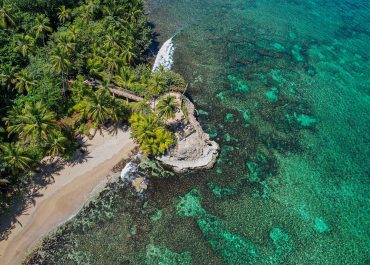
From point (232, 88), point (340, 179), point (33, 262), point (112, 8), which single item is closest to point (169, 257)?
point (33, 262)

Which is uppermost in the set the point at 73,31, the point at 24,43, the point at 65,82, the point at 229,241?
the point at 73,31

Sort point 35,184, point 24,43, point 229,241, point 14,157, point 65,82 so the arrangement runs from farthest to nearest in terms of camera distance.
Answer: point 24,43 → point 65,82 → point 35,184 → point 229,241 → point 14,157

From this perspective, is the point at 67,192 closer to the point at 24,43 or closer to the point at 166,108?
the point at 166,108

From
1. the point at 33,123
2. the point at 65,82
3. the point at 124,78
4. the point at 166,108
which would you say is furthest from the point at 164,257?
the point at 65,82

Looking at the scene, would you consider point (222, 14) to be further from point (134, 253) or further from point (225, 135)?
point (134, 253)

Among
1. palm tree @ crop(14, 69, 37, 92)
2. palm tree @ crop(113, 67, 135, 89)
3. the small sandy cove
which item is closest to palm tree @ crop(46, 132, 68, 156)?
the small sandy cove

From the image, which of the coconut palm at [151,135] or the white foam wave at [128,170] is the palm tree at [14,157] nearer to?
the white foam wave at [128,170]
